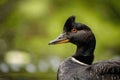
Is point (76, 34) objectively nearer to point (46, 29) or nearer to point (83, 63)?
point (83, 63)

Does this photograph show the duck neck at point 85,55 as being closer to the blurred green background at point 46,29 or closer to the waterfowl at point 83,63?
the waterfowl at point 83,63

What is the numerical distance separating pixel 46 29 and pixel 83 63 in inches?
180

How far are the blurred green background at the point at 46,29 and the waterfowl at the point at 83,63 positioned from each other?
3605 millimetres

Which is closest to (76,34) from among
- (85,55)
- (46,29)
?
(85,55)

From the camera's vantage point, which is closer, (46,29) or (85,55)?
(85,55)

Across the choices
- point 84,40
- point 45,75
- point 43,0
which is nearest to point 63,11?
point 43,0

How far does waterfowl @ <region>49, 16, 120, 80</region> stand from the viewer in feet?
34.0

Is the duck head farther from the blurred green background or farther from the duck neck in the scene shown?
the blurred green background

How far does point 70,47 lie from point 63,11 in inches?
23.8

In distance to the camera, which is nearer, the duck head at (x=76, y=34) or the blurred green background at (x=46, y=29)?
the duck head at (x=76, y=34)

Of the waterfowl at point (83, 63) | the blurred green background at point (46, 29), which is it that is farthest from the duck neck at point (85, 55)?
the blurred green background at point (46, 29)

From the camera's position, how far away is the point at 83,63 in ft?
35.5

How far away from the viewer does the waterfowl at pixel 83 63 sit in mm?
10367

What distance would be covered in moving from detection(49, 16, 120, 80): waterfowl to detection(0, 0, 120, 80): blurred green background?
11.8 ft
